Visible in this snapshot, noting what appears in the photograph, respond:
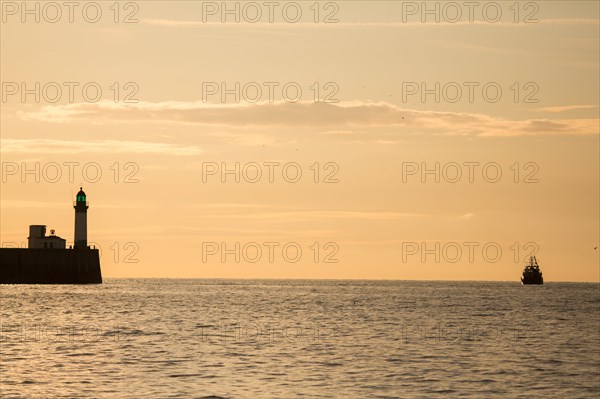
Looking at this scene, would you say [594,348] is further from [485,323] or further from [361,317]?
[361,317]

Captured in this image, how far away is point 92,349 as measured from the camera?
5988 cm

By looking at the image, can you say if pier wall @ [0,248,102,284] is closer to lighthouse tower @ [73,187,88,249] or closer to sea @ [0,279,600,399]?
lighthouse tower @ [73,187,88,249]

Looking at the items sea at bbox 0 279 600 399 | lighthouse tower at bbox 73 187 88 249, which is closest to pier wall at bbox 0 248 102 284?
lighthouse tower at bbox 73 187 88 249

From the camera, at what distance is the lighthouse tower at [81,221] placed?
155 metres

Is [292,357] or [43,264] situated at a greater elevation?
[43,264]

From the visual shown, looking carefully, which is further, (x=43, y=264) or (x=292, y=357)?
(x=43, y=264)

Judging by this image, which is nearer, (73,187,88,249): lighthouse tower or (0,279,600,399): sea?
(0,279,600,399): sea

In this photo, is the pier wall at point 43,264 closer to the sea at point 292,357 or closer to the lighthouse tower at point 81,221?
the lighthouse tower at point 81,221

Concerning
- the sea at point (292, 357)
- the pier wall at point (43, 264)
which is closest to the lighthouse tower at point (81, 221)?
the pier wall at point (43, 264)

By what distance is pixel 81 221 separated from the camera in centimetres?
15675

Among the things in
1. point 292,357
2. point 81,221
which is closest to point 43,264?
point 81,221

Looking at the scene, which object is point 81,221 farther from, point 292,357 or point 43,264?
point 292,357

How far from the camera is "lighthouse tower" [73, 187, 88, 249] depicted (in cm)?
15475

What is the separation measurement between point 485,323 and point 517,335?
1395 cm
